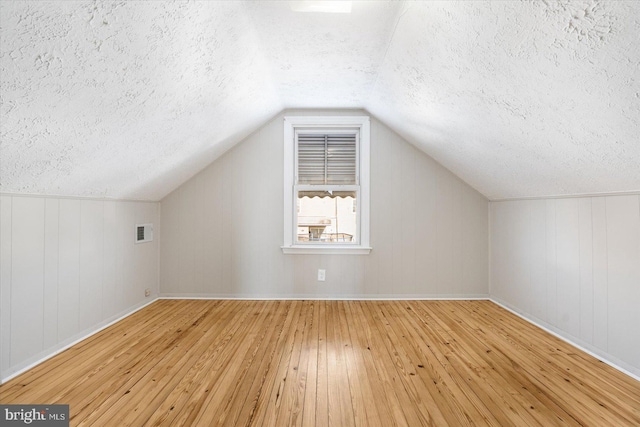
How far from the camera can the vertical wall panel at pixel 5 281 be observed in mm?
1876

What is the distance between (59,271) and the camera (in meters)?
2.31

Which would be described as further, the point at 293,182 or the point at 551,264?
the point at 293,182

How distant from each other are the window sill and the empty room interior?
A: 0.03 metres

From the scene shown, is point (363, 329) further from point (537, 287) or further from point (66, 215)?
point (66, 215)

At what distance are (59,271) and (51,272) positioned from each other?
71 mm

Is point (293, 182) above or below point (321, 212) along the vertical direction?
above

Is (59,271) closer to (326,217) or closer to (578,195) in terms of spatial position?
(326,217)

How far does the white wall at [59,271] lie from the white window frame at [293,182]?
167cm

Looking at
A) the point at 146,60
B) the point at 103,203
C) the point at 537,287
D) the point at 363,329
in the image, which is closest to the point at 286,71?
the point at 146,60

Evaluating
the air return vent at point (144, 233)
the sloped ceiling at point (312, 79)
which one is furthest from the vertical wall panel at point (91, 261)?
the air return vent at point (144, 233)

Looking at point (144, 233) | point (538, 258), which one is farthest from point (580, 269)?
point (144, 233)

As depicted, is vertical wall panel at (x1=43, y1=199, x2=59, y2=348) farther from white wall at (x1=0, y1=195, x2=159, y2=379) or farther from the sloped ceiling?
the sloped ceiling

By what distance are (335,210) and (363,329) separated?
161 cm

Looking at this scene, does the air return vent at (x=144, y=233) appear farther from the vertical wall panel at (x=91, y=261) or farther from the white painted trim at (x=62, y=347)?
the white painted trim at (x=62, y=347)
